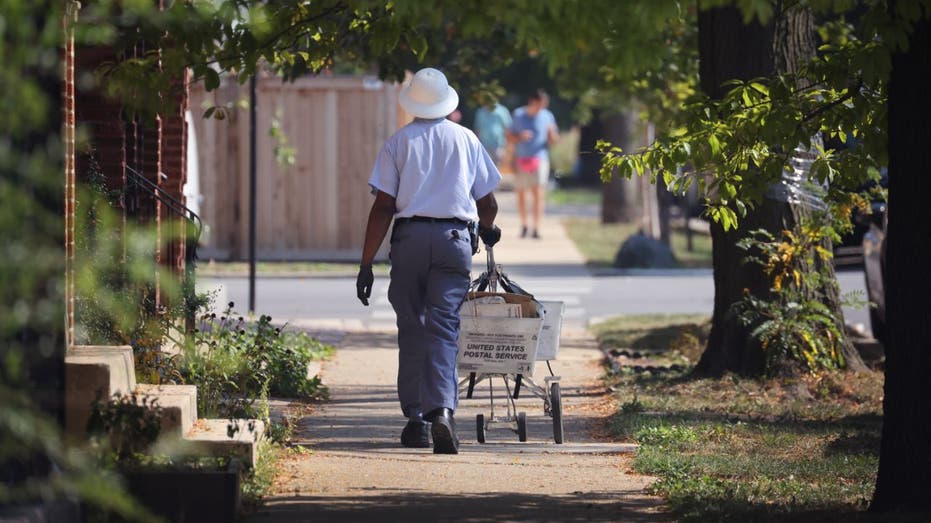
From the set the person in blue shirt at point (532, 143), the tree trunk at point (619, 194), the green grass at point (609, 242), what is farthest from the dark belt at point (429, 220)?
the tree trunk at point (619, 194)

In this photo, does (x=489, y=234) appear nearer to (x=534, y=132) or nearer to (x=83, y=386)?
(x=83, y=386)

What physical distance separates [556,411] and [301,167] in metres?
13.4

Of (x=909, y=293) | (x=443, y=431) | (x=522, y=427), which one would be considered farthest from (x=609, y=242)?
(x=909, y=293)

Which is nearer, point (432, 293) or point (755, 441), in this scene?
point (432, 293)

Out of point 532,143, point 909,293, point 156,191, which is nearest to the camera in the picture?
point 909,293

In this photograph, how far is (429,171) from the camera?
8.02 m

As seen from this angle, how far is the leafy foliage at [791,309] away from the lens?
10.8 m

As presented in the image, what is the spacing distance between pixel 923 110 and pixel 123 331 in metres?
4.12

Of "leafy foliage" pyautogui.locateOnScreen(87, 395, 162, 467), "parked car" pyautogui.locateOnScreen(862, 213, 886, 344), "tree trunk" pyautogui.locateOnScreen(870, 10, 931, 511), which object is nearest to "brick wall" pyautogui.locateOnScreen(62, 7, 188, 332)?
"leafy foliage" pyautogui.locateOnScreen(87, 395, 162, 467)

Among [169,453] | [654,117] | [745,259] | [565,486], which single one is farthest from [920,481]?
[654,117]

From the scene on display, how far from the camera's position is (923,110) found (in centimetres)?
631

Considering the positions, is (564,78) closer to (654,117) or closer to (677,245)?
(654,117)

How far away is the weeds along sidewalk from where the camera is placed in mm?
6609

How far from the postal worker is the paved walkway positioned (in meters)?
0.27
